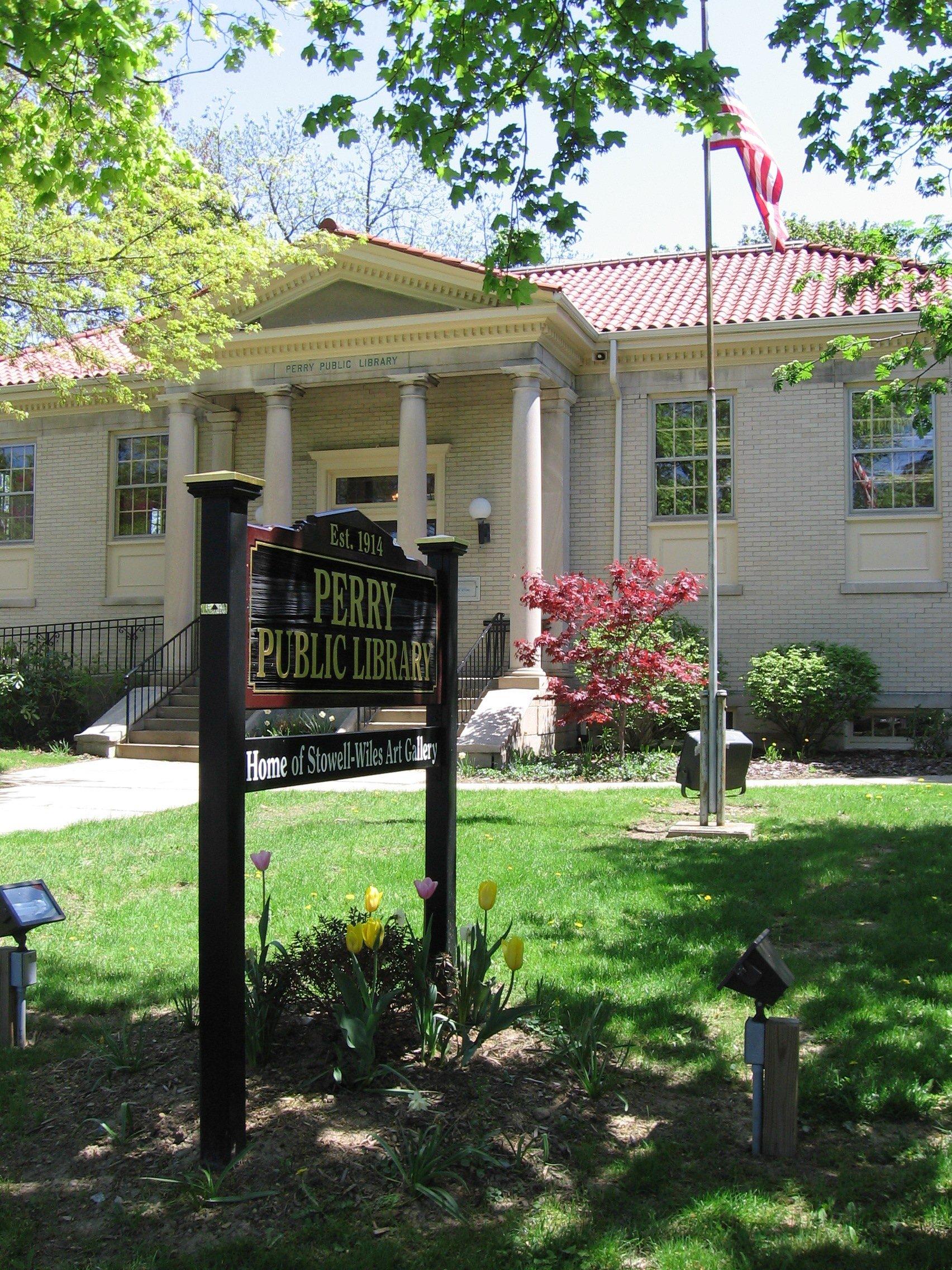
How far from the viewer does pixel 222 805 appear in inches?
126

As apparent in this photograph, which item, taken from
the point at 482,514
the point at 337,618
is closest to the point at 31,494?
the point at 482,514

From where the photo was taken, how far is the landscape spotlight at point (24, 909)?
166 inches

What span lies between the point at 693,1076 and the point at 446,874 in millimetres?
1180

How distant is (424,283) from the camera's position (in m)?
16.3

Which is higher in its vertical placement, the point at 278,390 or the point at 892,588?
the point at 278,390

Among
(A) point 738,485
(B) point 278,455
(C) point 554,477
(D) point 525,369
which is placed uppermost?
(D) point 525,369

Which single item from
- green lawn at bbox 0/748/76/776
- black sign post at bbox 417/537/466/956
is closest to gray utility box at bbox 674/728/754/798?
black sign post at bbox 417/537/466/956

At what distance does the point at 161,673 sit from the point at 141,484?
4405mm

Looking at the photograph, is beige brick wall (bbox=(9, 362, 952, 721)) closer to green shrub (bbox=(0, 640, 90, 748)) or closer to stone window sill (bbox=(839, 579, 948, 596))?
stone window sill (bbox=(839, 579, 948, 596))

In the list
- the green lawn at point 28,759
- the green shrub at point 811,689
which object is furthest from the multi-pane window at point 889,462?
the green lawn at point 28,759

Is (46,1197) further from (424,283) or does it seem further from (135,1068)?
(424,283)

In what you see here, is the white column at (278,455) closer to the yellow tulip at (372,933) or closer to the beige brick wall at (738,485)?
the beige brick wall at (738,485)

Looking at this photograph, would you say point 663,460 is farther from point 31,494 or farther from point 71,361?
point 31,494

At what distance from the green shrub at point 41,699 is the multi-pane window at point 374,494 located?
5.06 m
